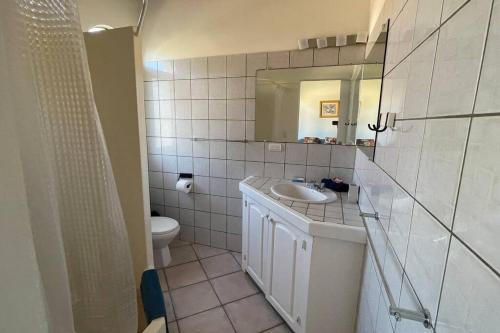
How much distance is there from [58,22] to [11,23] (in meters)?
0.18

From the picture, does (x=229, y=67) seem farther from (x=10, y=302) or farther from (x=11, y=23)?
(x=10, y=302)

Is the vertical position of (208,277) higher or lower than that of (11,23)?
lower

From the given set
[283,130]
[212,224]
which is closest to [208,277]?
[212,224]

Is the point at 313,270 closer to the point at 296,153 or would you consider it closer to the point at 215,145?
the point at 296,153

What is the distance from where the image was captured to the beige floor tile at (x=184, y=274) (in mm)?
1928

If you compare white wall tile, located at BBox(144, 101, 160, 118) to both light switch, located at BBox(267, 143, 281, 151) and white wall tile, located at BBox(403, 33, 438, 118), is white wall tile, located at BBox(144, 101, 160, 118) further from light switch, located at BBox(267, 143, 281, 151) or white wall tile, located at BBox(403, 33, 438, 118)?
white wall tile, located at BBox(403, 33, 438, 118)

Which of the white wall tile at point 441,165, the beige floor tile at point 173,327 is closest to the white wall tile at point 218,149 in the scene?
the beige floor tile at point 173,327

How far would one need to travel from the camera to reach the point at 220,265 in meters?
2.16

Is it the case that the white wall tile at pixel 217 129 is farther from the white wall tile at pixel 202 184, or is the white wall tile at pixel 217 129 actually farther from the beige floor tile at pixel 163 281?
the beige floor tile at pixel 163 281

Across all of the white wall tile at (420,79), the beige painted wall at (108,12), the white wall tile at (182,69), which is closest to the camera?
the white wall tile at (420,79)

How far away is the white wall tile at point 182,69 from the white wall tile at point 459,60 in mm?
2064

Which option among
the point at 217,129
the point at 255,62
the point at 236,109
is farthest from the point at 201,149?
the point at 255,62

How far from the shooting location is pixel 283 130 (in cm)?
199

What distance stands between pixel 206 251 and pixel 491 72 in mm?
2444
